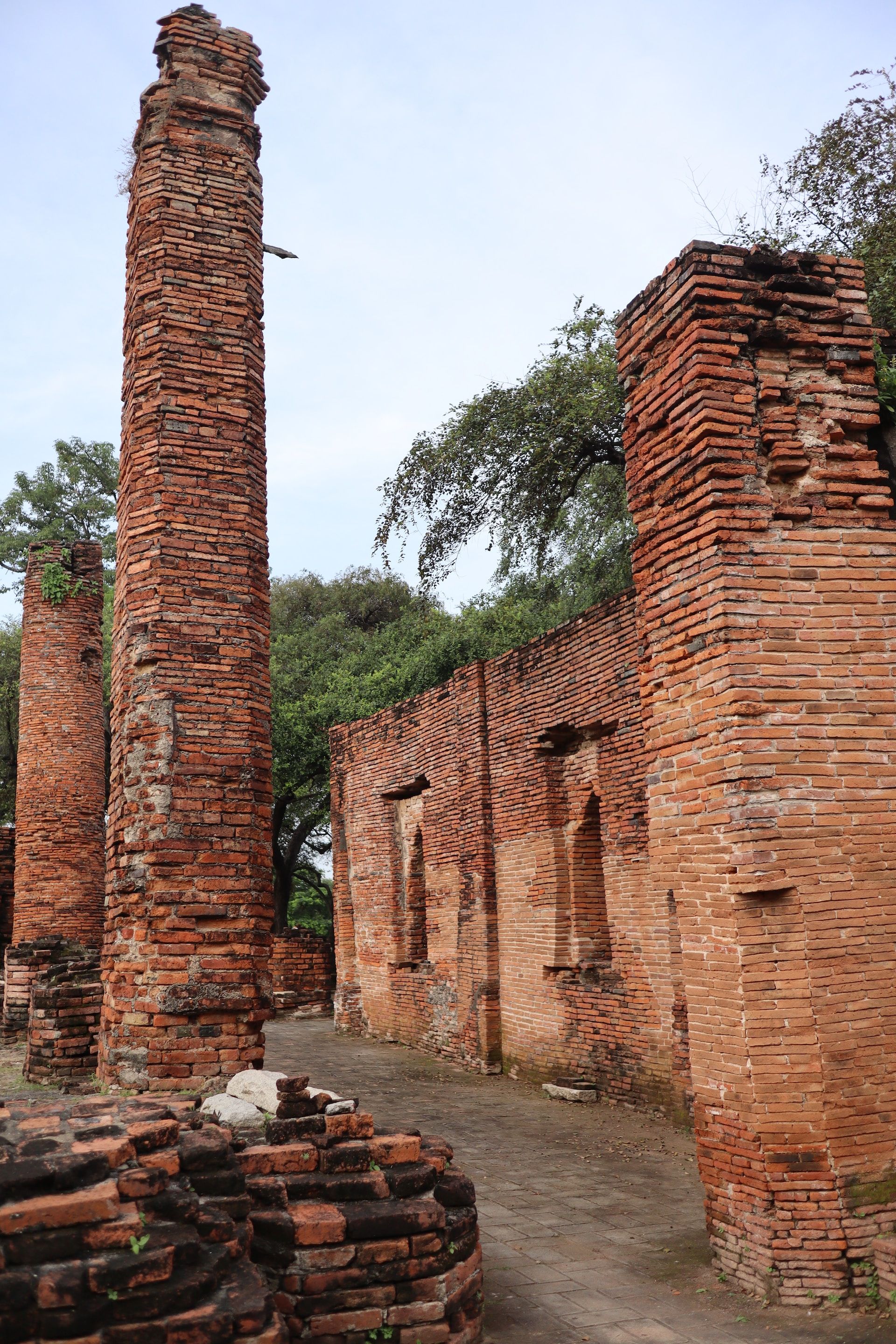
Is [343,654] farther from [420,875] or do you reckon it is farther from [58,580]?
[420,875]

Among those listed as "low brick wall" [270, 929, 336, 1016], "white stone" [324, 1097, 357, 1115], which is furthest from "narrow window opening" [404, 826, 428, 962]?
"white stone" [324, 1097, 357, 1115]

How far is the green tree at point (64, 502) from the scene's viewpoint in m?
27.7

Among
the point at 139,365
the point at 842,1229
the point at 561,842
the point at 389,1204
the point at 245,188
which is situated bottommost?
the point at 842,1229

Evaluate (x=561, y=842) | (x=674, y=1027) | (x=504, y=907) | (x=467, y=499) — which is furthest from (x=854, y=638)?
(x=467, y=499)

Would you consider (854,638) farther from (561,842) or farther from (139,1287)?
(561,842)

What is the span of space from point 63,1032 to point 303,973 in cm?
1087

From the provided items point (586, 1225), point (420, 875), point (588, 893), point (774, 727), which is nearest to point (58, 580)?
point (420, 875)

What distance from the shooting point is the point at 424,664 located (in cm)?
2186

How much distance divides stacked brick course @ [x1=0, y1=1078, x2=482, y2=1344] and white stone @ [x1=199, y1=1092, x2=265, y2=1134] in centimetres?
13

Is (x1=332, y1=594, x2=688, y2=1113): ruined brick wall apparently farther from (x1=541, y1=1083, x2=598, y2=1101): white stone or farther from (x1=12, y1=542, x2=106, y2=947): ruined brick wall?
(x1=12, y1=542, x2=106, y2=947): ruined brick wall

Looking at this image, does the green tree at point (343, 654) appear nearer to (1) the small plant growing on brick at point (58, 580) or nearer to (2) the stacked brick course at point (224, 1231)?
(1) the small plant growing on brick at point (58, 580)

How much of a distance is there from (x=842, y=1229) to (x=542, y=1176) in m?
3.11

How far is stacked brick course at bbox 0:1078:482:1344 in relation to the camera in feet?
9.94

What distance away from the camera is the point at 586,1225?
20.0 feet
